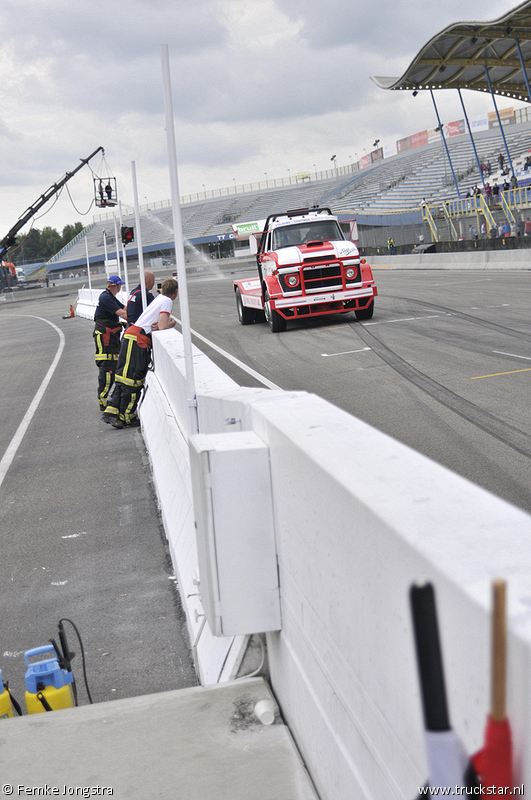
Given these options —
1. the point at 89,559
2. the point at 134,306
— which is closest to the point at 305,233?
the point at 134,306

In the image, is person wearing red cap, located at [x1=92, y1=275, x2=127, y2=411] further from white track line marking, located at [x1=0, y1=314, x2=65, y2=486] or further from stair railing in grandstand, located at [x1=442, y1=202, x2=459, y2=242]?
stair railing in grandstand, located at [x1=442, y1=202, x2=459, y2=242]

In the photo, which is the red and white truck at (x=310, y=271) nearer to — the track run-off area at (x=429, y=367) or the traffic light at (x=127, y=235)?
the track run-off area at (x=429, y=367)

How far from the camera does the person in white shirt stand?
33.0 ft

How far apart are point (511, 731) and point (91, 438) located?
31.6ft

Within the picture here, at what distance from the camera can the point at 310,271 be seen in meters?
17.6

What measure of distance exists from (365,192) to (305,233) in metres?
68.1

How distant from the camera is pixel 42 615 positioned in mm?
4973

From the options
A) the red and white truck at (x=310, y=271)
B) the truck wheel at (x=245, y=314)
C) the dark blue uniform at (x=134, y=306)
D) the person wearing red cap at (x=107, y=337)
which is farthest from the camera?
the truck wheel at (x=245, y=314)

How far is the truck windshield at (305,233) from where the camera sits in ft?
60.1

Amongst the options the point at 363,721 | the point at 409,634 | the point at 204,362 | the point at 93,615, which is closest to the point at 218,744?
the point at 363,721

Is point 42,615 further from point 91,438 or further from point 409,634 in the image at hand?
point 91,438

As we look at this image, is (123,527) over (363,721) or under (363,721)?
under

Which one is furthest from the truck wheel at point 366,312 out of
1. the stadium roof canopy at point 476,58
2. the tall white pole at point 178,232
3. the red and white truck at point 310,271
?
the stadium roof canopy at point 476,58

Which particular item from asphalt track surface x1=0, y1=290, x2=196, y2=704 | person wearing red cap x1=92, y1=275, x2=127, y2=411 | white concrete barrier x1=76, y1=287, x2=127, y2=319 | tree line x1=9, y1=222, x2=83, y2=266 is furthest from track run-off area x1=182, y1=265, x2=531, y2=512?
tree line x1=9, y1=222, x2=83, y2=266
